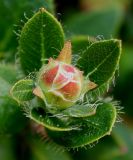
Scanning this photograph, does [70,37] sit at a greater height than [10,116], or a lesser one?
greater

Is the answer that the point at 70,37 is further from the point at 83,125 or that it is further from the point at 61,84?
the point at 61,84

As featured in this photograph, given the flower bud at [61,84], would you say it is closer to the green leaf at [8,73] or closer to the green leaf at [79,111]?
the green leaf at [79,111]

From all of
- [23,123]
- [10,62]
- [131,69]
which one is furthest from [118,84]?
[23,123]

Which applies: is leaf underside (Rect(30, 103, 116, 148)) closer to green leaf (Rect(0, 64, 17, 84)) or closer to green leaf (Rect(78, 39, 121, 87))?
green leaf (Rect(78, 39, 121, 87))

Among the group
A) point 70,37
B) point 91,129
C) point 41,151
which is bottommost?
point 41,151

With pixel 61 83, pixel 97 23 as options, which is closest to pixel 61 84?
pixel 61 83

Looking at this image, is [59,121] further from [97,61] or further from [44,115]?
[97,61]

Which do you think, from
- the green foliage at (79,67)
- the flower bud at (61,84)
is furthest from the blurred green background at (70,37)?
the flower bud at (61,84)
